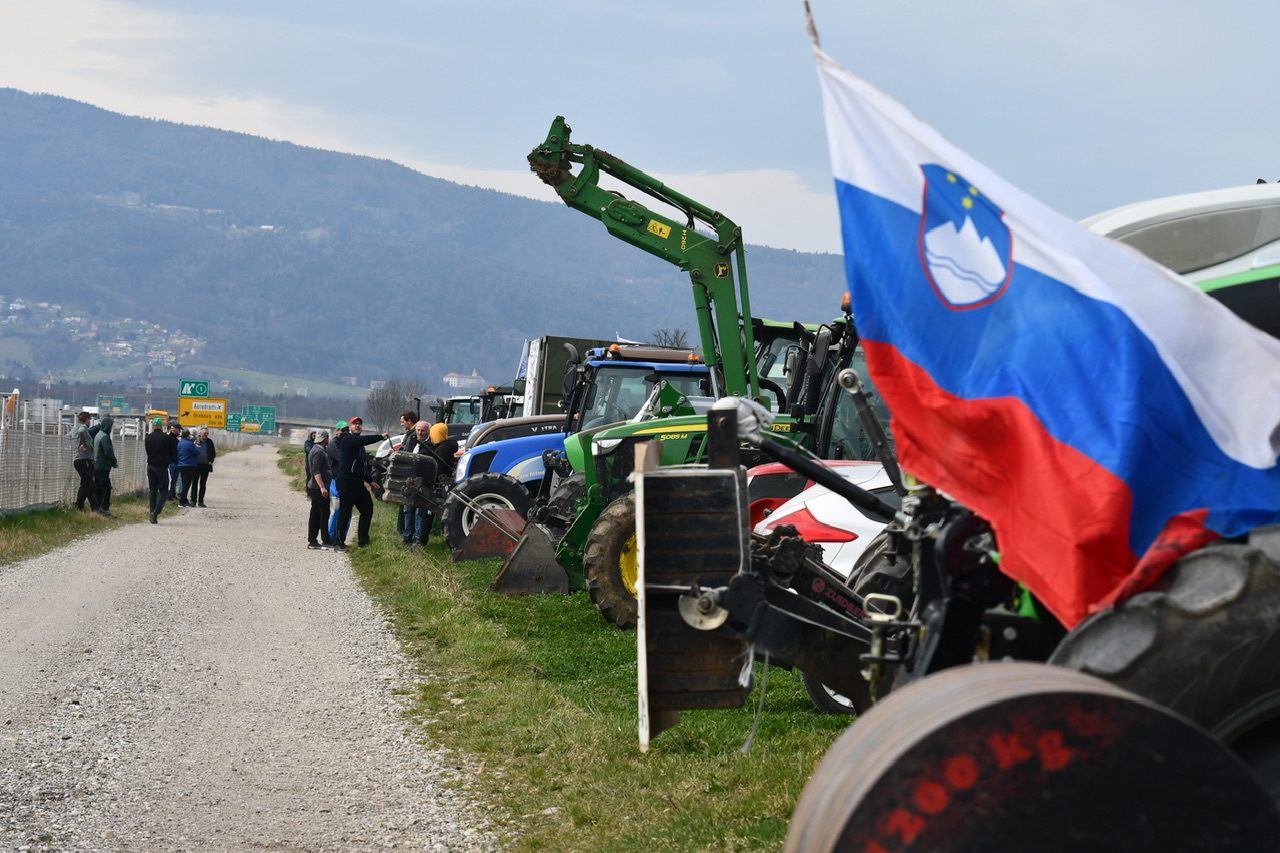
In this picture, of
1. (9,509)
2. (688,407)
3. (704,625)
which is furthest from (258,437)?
(704,625)

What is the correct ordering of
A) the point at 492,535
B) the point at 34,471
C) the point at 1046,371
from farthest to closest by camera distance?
1. the point at 34,471
2. the point at 492,535
3. the point at 1046,371

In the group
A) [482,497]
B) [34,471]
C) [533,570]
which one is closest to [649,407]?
[533,570]

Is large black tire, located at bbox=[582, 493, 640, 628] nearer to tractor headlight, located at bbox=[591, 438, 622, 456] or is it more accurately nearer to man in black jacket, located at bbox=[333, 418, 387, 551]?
tractor headlight, located at bbox=[591, 438, 622, 456]

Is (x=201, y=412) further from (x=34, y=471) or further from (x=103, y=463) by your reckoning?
(x=34, y=471)

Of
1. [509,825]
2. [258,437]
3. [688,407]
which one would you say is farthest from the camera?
[258,437]

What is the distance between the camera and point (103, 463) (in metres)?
26.1

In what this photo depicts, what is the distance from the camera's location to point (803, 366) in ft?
35.0

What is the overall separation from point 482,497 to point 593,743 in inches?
446

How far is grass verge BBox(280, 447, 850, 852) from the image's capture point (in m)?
5.71

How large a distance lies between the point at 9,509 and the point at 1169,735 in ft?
77.2

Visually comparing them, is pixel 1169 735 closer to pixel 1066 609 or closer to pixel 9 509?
pixel 1066 609

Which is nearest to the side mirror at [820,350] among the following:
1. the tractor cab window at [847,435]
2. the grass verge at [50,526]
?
the tractor cab window at [847,435]

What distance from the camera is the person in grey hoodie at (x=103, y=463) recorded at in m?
25.7

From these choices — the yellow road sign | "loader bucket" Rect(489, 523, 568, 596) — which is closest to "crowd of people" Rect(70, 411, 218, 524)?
"loader bucket" Rect(489, 523, 568, 596)
